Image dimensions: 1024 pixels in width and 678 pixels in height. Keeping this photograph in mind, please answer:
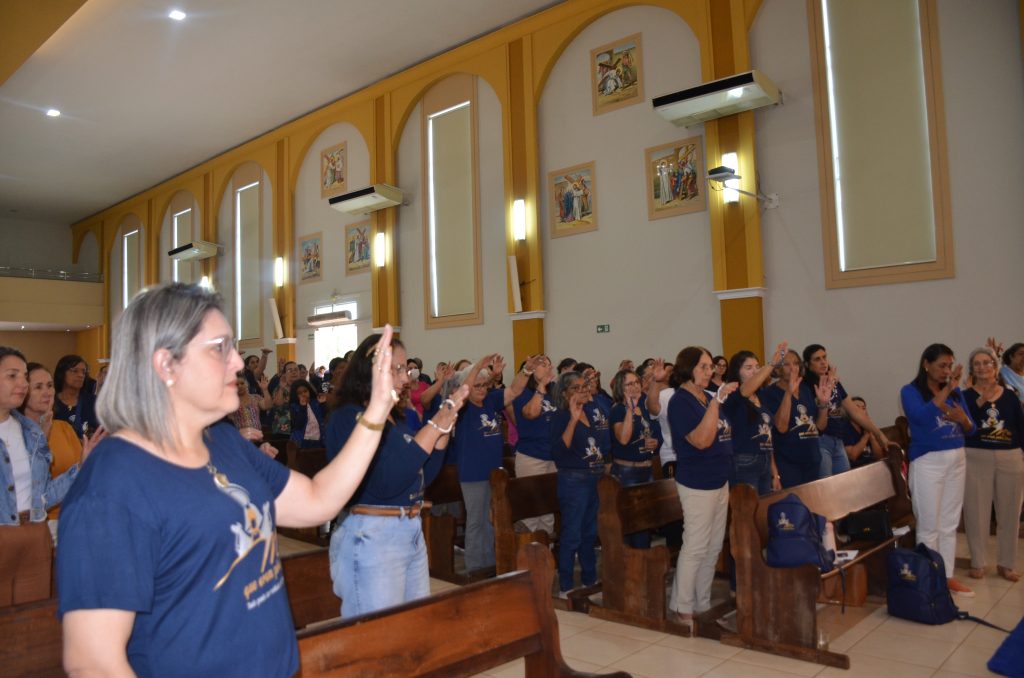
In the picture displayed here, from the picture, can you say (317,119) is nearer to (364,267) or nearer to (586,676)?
(364,267)

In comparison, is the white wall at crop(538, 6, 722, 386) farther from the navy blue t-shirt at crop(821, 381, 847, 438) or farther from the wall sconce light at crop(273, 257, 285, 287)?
the wall sconce light at crop(273, 257, 285, 287)

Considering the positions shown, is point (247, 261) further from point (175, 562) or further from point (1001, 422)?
point (175, 562)

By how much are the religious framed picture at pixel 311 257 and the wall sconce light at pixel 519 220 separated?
4.44m

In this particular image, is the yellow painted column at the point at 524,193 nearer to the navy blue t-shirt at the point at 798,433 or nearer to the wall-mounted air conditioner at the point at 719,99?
the wall-mounted air conditioner at the point at 719,99

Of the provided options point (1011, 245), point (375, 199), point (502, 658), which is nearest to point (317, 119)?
point (375, 199)

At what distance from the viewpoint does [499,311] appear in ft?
33.6

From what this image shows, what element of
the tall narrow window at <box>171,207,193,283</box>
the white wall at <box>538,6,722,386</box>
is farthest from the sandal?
the tall narrow window at <box>171,207,193,283</box>

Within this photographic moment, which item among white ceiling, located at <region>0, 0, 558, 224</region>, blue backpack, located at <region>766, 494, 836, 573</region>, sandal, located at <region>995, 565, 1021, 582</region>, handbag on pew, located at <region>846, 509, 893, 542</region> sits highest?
white ceiling, located at <region>0, 0, 558, 224</region>

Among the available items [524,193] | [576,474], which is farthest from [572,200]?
[576,474]

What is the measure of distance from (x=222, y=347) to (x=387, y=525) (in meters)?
1.29

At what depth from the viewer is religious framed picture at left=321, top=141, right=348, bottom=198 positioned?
1241cm

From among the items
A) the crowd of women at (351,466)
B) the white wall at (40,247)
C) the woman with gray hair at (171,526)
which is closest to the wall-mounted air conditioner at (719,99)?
the crowd of women at (351,466)

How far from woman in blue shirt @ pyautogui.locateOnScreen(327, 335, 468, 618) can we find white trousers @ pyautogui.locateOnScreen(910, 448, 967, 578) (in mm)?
3588

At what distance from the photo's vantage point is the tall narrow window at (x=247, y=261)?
1424 cm
